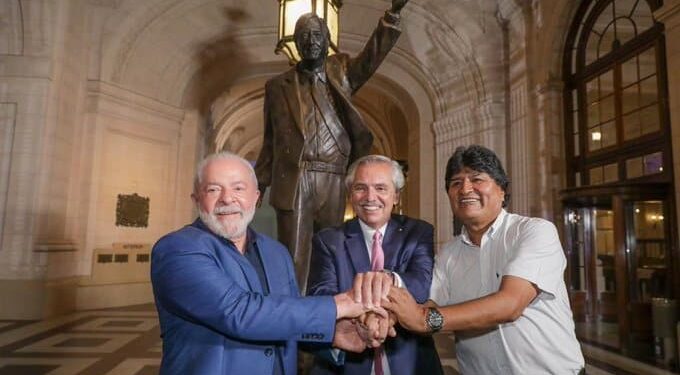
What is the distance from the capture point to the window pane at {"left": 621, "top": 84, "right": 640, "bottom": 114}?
5638 mm

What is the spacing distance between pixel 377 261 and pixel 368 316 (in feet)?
0.84

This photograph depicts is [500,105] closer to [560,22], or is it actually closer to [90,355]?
[560,22]

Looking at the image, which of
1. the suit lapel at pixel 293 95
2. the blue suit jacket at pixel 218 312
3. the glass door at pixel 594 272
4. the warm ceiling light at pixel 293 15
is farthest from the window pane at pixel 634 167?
the blue suit jacket at pixel 218 312

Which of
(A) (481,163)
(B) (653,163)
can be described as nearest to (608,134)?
(B) (653,163)

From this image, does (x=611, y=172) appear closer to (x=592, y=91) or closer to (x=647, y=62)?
(x=592, y=91)

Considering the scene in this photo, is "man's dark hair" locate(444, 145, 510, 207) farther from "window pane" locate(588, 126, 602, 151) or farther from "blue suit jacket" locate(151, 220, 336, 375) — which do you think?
"window pane" locate(588, 126, 602, 151)

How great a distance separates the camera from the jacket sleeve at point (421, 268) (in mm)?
1531

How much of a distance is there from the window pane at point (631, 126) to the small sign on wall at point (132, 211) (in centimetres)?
781

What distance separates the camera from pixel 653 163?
5.34 metres

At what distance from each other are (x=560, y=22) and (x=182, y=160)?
723 cm

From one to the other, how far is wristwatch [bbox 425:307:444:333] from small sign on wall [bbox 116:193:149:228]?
779 centimetres

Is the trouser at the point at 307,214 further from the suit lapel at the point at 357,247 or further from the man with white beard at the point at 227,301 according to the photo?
the man with white beard at the point at 227,301

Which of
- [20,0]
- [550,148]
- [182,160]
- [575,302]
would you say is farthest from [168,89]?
[575,302]

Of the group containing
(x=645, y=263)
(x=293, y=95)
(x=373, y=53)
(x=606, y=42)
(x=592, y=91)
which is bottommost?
(x=645, y=263)
